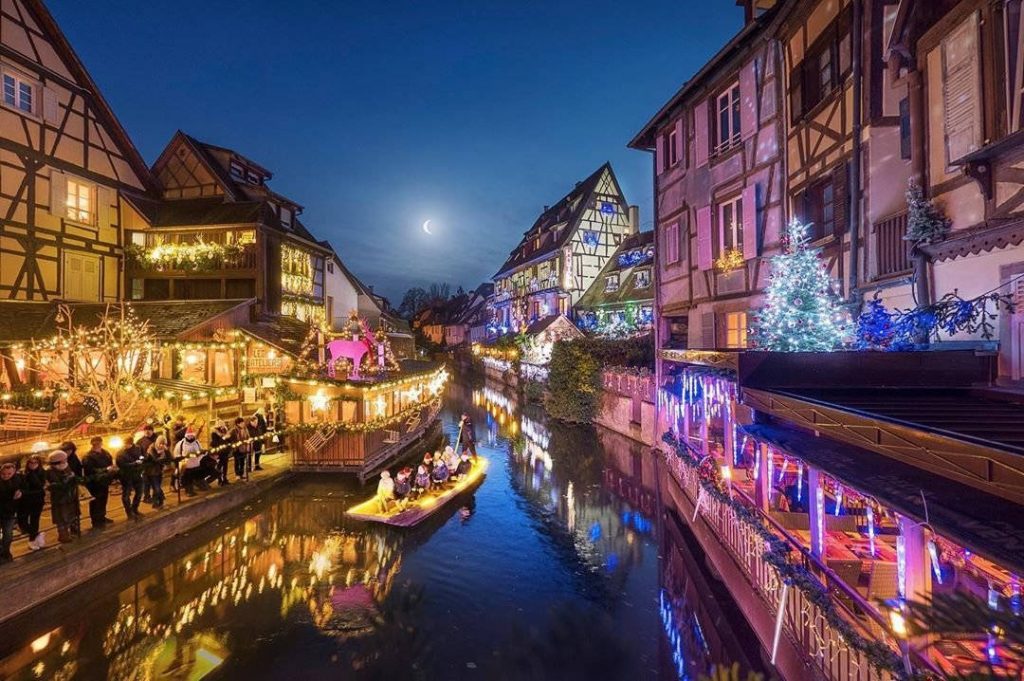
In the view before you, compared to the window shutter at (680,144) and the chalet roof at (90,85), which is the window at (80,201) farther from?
the window shutter at (680,144)

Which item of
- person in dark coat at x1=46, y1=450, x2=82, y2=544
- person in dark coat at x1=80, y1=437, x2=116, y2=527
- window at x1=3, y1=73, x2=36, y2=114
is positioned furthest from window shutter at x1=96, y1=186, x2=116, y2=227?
person in dark coat at x1=46, y1=450, x2=82, y2=544

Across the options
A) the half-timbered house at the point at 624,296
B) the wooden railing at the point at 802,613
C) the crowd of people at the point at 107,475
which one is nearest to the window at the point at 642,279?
the half-timbered house at the point at 624,296

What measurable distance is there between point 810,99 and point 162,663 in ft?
60.4

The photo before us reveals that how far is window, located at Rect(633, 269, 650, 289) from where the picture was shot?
3391 cm

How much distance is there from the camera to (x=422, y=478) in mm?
15812

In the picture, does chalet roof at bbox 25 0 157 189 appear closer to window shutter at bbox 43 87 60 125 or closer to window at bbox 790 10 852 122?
window shutter at bbox 43 87 60 125

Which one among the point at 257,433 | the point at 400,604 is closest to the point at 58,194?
the point at 257,433

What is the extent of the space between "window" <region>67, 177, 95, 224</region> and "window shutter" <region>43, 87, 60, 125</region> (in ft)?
8.13

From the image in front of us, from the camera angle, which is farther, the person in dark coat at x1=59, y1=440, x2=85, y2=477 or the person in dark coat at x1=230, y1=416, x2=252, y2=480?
the person in dark coat at x1=230, y1=416, x2=252, y2=480

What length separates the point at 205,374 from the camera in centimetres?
2619

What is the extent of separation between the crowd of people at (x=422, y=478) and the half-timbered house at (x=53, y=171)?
19060 mm

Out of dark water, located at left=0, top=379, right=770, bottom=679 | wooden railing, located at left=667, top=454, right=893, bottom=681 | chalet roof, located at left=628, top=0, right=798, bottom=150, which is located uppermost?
chalet roof, located at left=628, top=0, right=798, bottom=150

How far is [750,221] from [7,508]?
61.2 feet

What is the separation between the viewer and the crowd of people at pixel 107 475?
9797 millimetres
